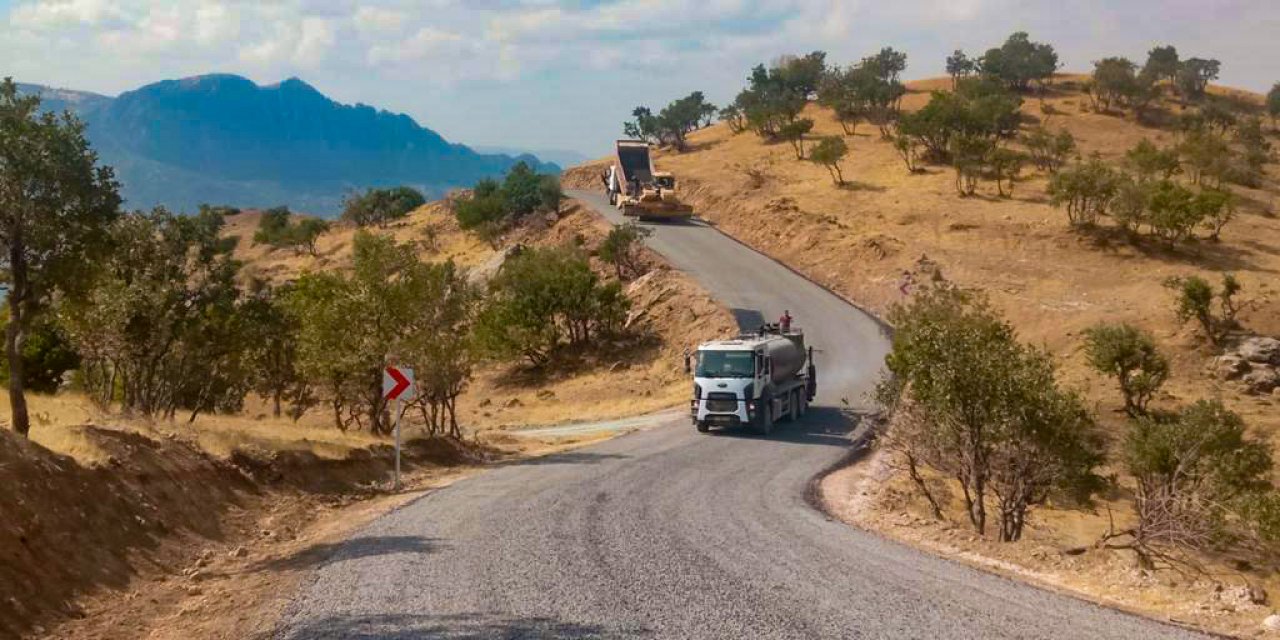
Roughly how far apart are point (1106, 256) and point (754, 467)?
117 feet

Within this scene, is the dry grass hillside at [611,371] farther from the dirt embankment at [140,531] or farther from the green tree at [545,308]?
the dirt embankment at [140,531]

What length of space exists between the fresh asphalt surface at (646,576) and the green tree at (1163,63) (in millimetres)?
106817

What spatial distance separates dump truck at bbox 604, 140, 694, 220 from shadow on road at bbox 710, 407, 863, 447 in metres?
35.2

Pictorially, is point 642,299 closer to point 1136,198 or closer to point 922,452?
point 1136,198

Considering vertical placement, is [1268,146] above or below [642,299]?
above

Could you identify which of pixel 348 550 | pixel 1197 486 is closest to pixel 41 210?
pixel 348 550

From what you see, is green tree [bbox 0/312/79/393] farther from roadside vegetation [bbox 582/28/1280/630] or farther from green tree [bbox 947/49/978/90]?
green tree [bbox 947/49/978/90]

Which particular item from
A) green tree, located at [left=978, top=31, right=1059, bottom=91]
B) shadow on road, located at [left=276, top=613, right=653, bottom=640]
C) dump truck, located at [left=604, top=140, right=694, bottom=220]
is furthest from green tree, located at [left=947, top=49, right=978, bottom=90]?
shadow on road, located at [left=276, top=613, right=653, bottom=640]

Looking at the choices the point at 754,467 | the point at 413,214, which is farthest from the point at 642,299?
the point at 413,214

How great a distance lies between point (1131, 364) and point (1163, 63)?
89.3 meters

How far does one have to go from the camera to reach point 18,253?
50.0 feet

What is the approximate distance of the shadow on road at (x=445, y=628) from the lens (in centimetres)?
890

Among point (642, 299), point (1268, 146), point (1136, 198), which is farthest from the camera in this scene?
point (1268, 146)

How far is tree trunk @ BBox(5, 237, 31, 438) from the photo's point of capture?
14.9 metres
